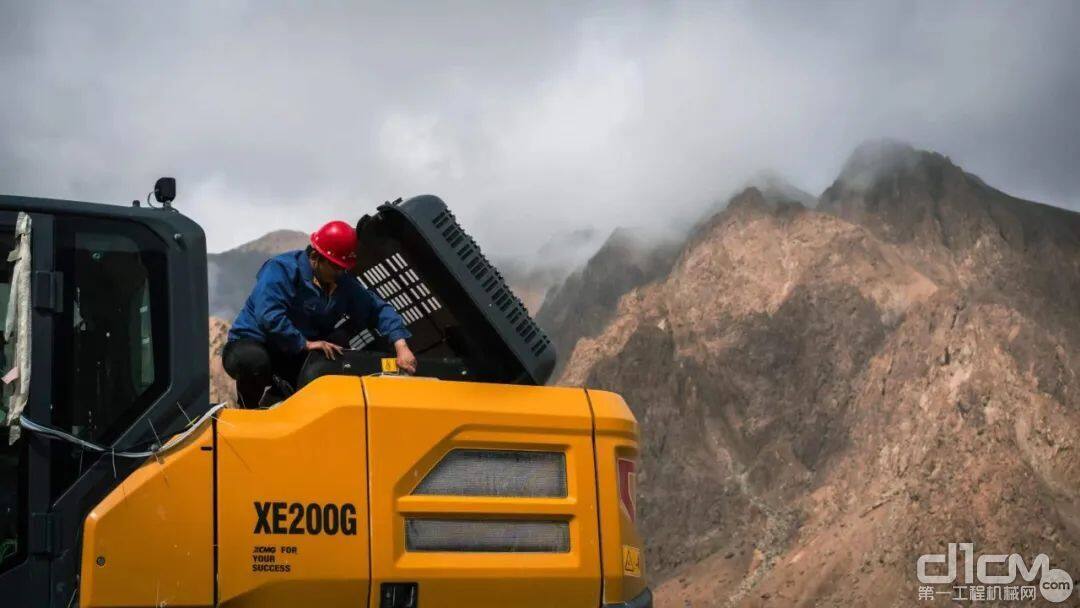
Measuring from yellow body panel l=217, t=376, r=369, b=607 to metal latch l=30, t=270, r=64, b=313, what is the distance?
2.05 ft

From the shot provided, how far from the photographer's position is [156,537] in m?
4.16

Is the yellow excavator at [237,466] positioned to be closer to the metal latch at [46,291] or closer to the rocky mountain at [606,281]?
the metal latch at [46,291]

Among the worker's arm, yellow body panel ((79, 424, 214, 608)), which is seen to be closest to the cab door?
the worker's arm

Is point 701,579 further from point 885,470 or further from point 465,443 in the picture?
point 465,443

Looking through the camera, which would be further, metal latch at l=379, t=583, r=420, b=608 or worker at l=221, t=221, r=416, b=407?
worker at l=221, t=221, r=416, b=407

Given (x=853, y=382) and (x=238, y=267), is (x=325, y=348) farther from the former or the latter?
(x=238, y=267)

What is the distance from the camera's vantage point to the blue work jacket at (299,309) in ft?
16.2

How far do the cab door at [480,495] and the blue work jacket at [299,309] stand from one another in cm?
51

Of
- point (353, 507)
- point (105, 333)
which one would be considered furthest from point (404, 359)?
point (105, 333)

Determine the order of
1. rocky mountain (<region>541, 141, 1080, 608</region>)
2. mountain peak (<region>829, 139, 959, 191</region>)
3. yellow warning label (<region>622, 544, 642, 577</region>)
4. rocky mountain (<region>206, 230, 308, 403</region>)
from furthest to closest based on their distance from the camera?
rocky mountain (<region>206, 230, 308, 403</region>)
mountain peak (<region>829, 139, 959, 191</region>)
rocky mountain (<region>541, 141, 1080, 608</region>)
yellow warning label (<region>622, 544, 642, 577</region>)

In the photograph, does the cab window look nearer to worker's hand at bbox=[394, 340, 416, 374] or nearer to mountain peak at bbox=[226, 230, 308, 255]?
worker's hand at bbox=[394, 340, 416, 374]

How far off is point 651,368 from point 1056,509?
12.6 meters

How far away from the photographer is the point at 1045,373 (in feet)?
114

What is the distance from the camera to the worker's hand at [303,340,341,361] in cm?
493
